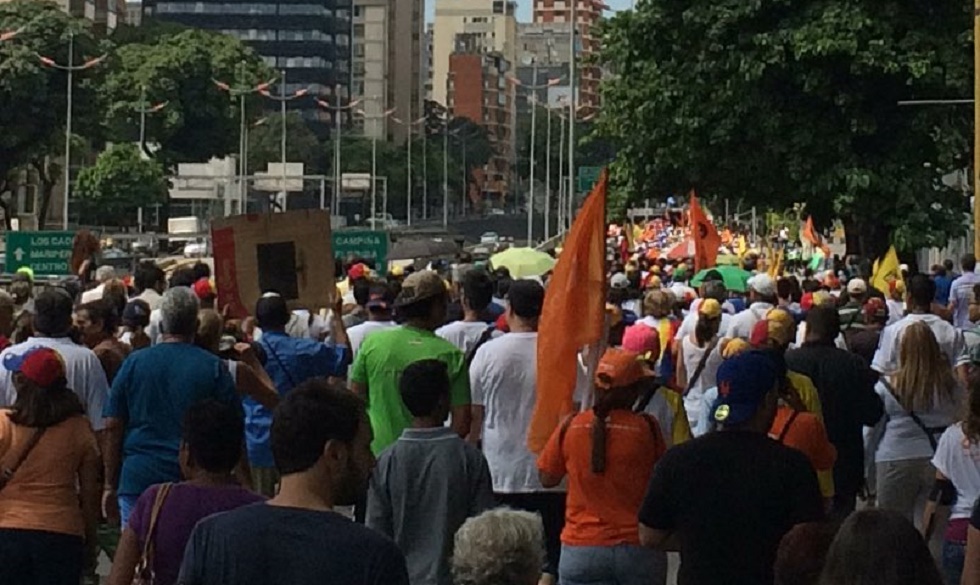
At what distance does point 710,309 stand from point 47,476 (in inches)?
246

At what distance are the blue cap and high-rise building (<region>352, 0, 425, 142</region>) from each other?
18272 centimetres

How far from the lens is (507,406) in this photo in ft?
30.5

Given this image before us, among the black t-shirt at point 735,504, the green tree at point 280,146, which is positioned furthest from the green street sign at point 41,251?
the green tree at point 280,146

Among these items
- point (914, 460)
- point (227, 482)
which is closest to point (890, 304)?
point (914, 460)

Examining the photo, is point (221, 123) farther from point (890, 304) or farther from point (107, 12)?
point (890, 304)

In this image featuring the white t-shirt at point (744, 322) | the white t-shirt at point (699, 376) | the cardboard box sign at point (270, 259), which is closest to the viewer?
the cardboard box sign at point (270, 259)

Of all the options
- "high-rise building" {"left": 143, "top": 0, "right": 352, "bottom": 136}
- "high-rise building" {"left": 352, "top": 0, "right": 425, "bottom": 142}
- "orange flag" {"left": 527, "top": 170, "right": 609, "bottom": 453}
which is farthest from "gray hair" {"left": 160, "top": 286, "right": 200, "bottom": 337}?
"high-rise building" {"left": 352, "top": 0, "right": 425, "bottom": 142}

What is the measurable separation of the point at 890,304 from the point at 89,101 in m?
72.5

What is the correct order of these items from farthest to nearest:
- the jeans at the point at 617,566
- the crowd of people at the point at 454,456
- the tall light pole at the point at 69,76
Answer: the tall light pole at the point at 69,76 < the jeans at the point at 617,566 < the crowd of people at the point at 454,456

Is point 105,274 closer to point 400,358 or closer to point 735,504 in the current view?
point 400,358

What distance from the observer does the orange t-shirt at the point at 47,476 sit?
7.54m

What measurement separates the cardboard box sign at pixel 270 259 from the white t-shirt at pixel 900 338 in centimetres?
322

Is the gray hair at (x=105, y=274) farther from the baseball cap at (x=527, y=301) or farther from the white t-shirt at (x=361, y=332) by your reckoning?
the baseball cap at (x=527, y=301)

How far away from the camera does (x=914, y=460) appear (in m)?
10.7
